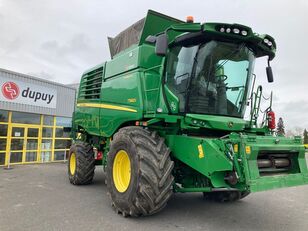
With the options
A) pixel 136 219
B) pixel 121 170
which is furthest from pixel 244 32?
pixel 136 219

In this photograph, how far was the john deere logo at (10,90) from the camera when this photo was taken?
14.0 m

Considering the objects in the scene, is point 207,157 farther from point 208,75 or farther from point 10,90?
point 10,90

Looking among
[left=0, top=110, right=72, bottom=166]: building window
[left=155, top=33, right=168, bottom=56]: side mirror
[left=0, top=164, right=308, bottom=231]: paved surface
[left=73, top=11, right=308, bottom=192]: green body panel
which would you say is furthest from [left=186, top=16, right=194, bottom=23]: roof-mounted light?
[left=0, top=110, right=72, bottom=166]: building window

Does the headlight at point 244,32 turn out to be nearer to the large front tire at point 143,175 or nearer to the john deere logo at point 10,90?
the large front tire at point 143,175

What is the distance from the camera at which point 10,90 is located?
14.2 m

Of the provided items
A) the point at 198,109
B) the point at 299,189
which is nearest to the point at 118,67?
the point at 198,109

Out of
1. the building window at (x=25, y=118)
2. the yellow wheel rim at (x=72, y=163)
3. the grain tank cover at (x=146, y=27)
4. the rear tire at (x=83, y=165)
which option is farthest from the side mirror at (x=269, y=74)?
the building window at (x=25, y=118)

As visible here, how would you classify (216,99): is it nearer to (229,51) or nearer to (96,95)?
(229,51)

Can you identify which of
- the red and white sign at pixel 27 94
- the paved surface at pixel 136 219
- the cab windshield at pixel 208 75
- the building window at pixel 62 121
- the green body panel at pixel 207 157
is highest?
the red and white sign at pixel 27 94

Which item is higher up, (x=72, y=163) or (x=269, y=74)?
(x=269, y=74)

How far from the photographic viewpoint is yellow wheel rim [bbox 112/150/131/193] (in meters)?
5.50

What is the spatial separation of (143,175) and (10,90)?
12.0 metres

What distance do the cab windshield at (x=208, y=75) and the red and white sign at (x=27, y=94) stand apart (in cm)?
1141

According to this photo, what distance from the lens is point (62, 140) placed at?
17.3 meters
